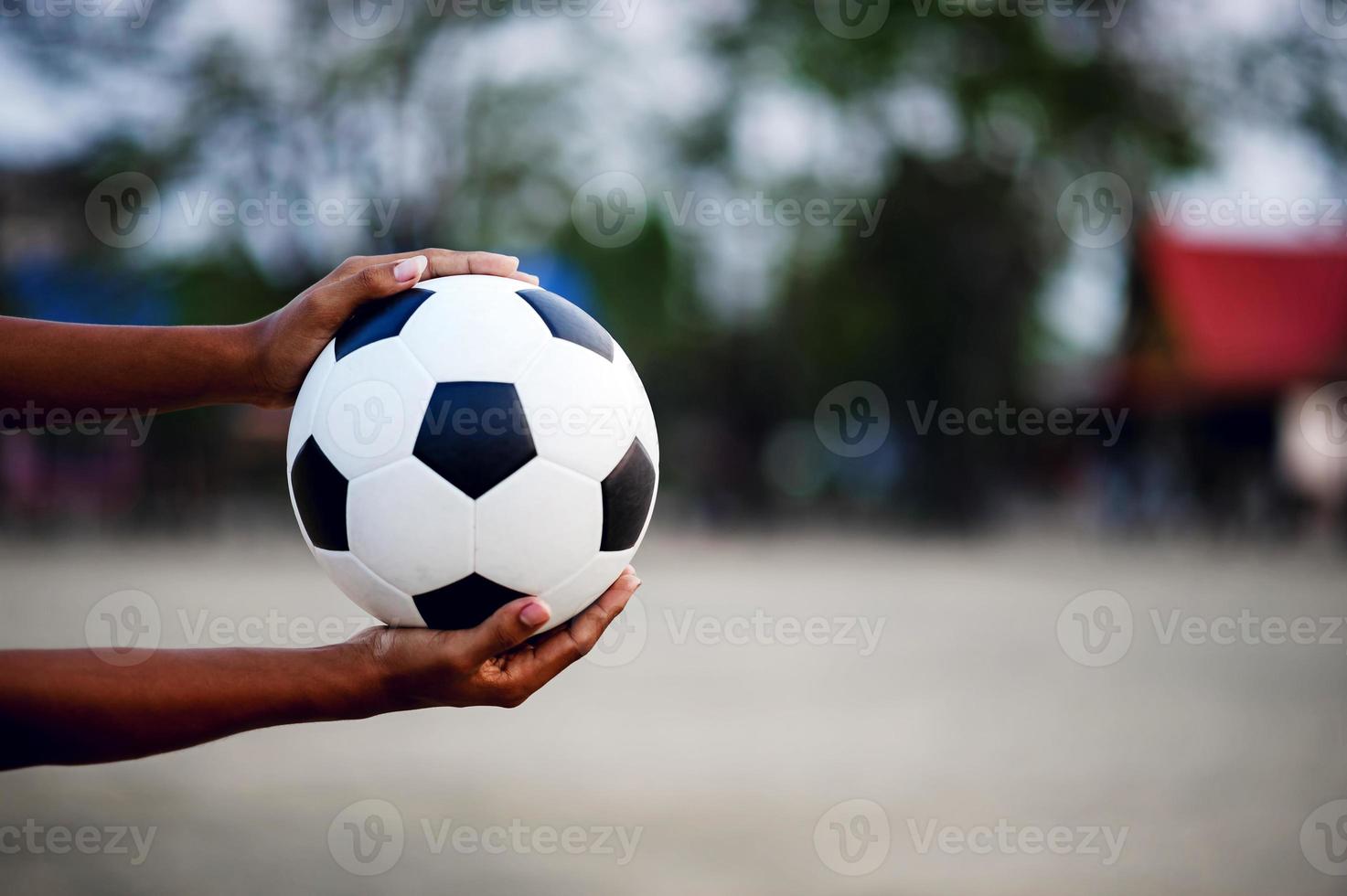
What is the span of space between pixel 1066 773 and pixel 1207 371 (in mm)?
17538

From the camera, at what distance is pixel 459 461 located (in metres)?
2.34

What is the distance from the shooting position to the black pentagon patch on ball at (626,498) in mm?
2500

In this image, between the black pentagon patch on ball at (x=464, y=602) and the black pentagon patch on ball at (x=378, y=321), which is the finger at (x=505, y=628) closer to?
the black pentagon patch on ball at (x=464, y=602)

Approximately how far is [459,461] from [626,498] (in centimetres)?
43

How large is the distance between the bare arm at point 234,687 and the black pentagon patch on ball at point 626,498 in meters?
0.39

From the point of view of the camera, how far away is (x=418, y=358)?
7.88 ft

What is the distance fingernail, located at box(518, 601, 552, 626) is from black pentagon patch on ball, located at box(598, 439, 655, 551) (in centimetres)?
42

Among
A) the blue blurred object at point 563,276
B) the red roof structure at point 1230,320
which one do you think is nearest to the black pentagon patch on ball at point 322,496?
the blue blurred object at point 563,276

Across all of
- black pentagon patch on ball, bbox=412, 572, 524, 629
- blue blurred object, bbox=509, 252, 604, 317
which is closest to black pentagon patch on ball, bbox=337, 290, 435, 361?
black pentagon patch on ball, bbox=412, 572, 524, 629

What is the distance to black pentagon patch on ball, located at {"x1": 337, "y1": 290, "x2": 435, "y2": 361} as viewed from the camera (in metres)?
2.44

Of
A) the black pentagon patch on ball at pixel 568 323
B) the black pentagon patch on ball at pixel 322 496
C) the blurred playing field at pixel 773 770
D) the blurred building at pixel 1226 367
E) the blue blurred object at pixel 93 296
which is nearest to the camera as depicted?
the black pentagon patch on ball at pixel 322 496

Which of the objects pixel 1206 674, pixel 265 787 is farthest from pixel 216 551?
pixel 1206 674

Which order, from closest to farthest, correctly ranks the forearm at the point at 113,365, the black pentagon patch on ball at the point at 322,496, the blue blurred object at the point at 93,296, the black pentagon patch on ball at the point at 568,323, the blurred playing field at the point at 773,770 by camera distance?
1. the forearm at the point at 113,365
2. the black pentagon patch on ball at the point at 322,496
3. the black pentagon patch on ball at the point at 568,323
4. the blurred playing field at the point at 773,770
5. the blue blurred object at the point at 93,296

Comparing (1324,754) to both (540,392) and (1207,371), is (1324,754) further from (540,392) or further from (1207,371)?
(1207,371)
